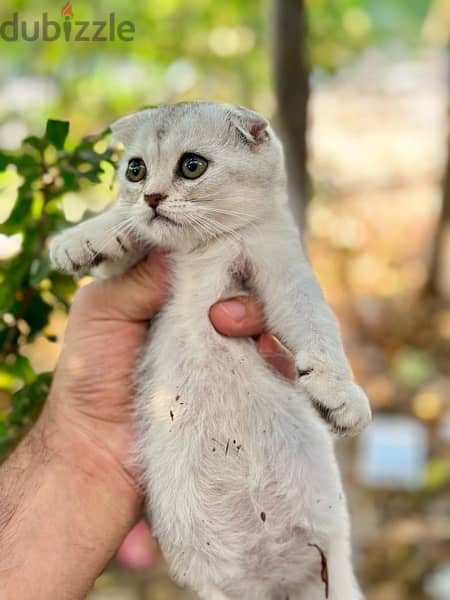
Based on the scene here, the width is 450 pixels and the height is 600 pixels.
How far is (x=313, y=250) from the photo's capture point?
566cm

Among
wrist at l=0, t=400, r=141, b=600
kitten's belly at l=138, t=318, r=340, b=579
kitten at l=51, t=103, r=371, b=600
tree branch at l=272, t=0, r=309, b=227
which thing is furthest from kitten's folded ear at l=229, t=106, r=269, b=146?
wrist at l=0, t=400, r=141, b=600

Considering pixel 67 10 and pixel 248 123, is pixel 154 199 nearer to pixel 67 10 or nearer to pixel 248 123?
pixel 248 123

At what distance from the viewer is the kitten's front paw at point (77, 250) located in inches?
71.1

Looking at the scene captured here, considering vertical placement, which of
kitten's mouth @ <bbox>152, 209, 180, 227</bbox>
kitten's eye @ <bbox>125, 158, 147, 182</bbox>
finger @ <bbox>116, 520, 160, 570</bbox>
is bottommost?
finger @ <bbox>116, 520, 160, 570</bbox>

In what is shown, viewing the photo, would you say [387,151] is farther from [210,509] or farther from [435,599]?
[210,509]

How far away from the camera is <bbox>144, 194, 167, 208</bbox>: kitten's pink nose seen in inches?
67.1

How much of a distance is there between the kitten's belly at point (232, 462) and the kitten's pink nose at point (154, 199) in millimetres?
329

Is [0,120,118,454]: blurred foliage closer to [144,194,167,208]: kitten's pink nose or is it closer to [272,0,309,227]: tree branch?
[144,194,167,208]: kitten's pink nose

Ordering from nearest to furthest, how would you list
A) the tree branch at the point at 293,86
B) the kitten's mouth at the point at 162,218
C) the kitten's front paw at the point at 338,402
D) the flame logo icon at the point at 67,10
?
1. the kitten's front paw at the point at 338,402
2. the kitten's mouth at the point at 162,218
3. the tree branch at the point at 293,86
4. the flame logo icon at the point at 67,10

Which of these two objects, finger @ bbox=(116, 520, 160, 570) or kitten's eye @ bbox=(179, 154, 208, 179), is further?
finger @ bbox=(116, 520, 160, 570)

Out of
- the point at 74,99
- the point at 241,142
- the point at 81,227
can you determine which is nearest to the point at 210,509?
the point at 81,227

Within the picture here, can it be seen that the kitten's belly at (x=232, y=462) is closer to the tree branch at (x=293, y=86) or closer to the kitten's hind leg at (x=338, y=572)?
the kitten's hind leg at (x=338, y=572)

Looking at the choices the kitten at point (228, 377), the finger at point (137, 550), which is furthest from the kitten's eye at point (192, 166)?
the finger at point (137, 550)

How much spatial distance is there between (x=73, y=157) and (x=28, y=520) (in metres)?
0.87
